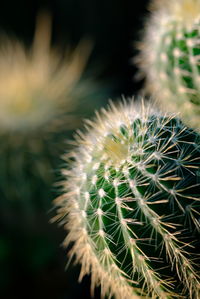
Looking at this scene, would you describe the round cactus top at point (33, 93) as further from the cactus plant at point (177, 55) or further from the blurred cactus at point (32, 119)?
the cactus plant at point (177, 55)

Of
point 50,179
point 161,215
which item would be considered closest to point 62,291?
point 50,179

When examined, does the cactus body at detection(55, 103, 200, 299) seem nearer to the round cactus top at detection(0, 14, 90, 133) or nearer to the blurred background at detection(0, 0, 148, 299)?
the blurred background at detection(0, 0, 148, 299)

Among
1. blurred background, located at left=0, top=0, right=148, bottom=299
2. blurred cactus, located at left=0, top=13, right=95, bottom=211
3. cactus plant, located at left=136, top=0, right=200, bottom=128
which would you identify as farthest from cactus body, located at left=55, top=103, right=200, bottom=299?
blurred cactus, located at left=0, top=13, right=95, bottom=211

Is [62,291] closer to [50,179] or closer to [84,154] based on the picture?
[50,179]

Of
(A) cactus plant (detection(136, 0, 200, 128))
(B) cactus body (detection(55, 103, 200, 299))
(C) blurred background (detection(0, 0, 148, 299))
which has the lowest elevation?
(B) cactus body (detection(55, 103, 200, 299))

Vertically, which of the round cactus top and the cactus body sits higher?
the round cactus top

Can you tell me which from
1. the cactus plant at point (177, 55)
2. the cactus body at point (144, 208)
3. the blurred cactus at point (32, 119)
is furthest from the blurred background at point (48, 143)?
the cactus body at point (144, 208)
